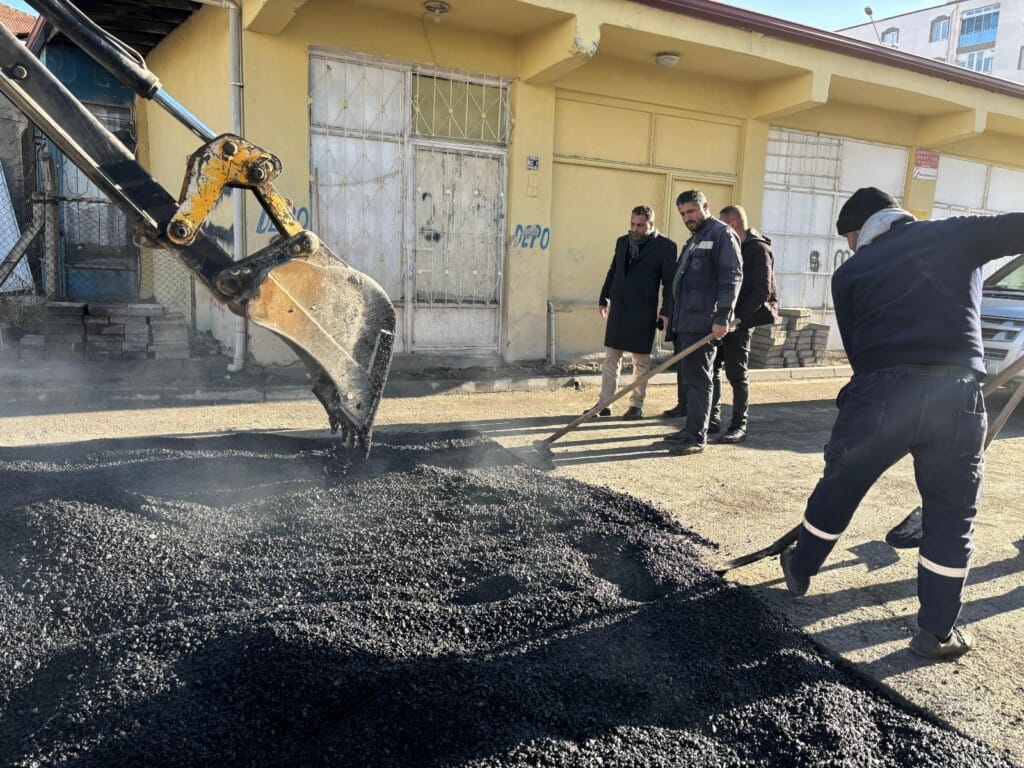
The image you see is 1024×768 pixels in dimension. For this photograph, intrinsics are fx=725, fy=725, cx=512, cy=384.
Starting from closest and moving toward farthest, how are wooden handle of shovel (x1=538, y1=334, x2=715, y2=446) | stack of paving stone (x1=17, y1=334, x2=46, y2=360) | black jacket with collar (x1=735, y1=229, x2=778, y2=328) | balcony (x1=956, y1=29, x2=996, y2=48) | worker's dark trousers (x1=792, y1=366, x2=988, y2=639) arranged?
worker's dark trousers (x1=792, y1=366, x2=988, y2=639)
wooden handle of shovel (x1=538, y1=334, x2=715, y2=446)
black jacket with collar (x1=735, y1=229, x2=778, y2=328)
stack of paving stone (x1=17, y1=334, x2=46, y2=360)
balcony (x1=956, y1=29, x2=996, y2=48)

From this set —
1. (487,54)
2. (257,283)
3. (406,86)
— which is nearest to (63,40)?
(406,86)

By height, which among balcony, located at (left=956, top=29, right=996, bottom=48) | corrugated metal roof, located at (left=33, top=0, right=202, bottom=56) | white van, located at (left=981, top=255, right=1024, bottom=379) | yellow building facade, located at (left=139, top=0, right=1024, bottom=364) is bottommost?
white van, located at (left=981, top=255, right=1024, bottom=379)

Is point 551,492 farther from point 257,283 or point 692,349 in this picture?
point 257,283

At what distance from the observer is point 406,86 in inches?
319

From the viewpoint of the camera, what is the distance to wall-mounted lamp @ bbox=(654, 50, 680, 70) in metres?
8.70

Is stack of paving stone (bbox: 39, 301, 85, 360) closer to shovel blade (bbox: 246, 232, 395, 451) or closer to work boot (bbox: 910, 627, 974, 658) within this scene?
shovel blade (bbox: 246, 232, 395, 451)

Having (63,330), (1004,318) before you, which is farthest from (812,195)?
(63,330)

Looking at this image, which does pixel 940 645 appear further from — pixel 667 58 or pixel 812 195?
pixel 812 195

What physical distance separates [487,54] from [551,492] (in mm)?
5973

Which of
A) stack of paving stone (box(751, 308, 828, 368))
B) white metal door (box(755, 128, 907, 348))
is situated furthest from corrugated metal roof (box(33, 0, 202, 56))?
stack of paving stone (box(751, 308, 828, 368))

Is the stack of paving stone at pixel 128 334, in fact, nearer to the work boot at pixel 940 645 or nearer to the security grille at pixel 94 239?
the security grille at pixel 94 239

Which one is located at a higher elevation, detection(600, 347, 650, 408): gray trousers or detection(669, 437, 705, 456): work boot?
A: detection(600, 347, 650, 408): gray trousers

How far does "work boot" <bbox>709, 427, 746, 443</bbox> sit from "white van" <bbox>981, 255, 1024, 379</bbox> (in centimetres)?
297

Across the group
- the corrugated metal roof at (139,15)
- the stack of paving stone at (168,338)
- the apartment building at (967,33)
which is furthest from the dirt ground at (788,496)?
the apartment building at (967,33)
